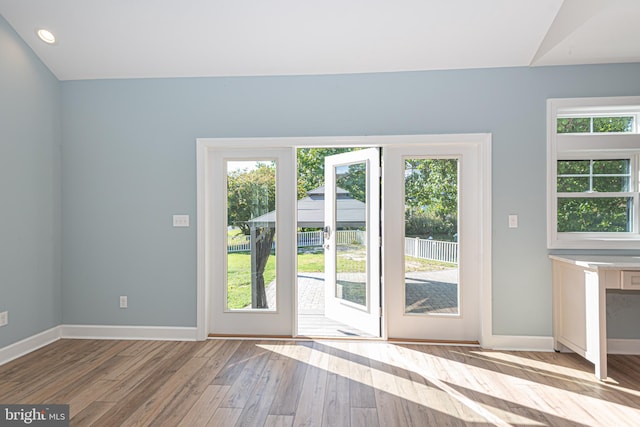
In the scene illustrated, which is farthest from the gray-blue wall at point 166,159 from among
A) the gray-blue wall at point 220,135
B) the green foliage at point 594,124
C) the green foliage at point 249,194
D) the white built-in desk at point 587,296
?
the green foliage at point 249,194

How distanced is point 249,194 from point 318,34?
62.5 inches

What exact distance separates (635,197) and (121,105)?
4855 millimetres

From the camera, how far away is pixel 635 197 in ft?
11.3

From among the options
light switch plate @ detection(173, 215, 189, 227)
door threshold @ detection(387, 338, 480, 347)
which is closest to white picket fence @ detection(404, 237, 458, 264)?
door threshold @ detection(387, 338, 480, 347)

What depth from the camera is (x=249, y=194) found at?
3.82 metres

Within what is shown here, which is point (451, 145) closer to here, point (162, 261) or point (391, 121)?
point (391, 121)

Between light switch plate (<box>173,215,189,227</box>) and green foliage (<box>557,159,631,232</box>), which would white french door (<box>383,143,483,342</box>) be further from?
light switch plate (<box>173,215,189,227</box>)

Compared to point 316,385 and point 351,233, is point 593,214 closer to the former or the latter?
point 351,233

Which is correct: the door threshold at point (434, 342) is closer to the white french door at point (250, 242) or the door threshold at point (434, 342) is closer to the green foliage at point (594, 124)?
the white french door at point (250, 242)

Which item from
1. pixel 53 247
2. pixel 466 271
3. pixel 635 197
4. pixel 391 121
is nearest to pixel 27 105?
pixel 53 247

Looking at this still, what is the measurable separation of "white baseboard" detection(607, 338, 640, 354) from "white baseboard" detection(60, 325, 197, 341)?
3.74 metres

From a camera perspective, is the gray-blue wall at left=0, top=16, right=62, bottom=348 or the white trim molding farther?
the white trim molding

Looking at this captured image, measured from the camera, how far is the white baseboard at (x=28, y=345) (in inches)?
126

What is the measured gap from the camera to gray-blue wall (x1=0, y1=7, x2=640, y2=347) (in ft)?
11.1
